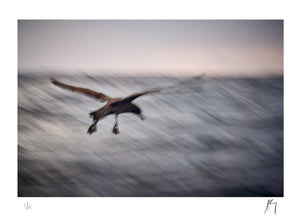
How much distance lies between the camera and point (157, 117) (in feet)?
7.30

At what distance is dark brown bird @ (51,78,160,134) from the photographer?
87.2 inches

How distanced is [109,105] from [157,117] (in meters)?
0.40

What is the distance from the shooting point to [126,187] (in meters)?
2.23

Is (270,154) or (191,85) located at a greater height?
(191,85)

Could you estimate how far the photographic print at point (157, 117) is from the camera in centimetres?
222
